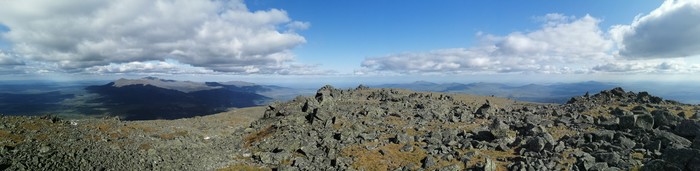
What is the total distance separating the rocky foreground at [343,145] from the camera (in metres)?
39.2

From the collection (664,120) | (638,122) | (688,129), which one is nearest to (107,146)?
(638,122)

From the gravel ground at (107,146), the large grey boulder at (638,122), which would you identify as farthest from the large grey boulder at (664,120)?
the gravel ground at (107,146)

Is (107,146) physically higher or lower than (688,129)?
lower

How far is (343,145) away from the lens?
175ft

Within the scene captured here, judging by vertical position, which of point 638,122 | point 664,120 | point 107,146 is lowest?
point 107,146

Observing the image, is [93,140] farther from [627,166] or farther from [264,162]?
[627,166]

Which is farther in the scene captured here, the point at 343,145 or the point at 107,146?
the point at 343,145

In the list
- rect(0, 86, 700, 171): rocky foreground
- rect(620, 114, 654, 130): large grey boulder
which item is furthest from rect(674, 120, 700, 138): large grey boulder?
rect(620, 114, 654, 130): large grey boulder

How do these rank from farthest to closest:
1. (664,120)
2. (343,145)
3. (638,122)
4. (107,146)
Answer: (638,122) → (664,120) → (343,145) → (107,146)

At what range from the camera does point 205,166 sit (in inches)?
1799

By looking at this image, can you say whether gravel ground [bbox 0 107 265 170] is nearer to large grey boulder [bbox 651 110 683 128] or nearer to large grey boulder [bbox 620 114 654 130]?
large grey boulder [bbox 620 114 654 130]

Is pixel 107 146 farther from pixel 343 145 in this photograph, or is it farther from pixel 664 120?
pixel 664 120

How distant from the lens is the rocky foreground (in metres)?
39.2

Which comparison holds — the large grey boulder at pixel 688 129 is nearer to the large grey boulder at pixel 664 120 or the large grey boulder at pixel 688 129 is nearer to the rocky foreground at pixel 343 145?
the rocky foreground at pixel 343 145
